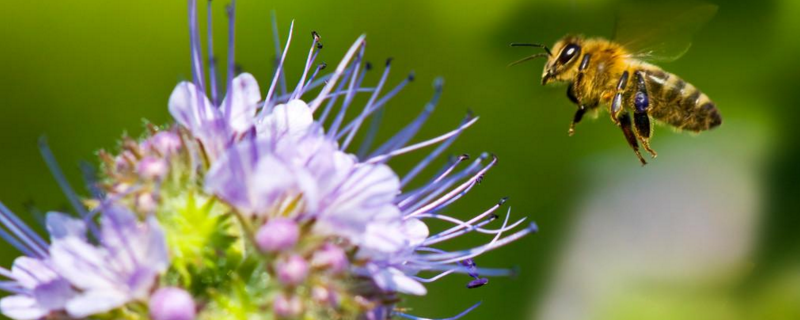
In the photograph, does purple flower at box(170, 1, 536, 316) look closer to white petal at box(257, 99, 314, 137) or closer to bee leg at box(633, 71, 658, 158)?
white petal at box(257, 99, 314, 137)

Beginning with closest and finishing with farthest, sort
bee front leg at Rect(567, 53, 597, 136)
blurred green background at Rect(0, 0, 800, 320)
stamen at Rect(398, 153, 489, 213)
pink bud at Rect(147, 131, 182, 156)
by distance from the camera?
pink bud at Rect(147, 131, 182, 156) < stamen at Rect(398, 153, 489, 213) < bee front leg at Rect(567, 53, 597, 136) < blurred green background at Rect(0, 0, 800, 320)

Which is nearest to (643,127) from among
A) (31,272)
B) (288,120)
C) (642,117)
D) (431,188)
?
(642,117)

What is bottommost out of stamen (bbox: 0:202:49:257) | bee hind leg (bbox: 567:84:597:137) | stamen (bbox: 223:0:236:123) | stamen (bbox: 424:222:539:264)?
stamen (bbox: 424:222:539:264)

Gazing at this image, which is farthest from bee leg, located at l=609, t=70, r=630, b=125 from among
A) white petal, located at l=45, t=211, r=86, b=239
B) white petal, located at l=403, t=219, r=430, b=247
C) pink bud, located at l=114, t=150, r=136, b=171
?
white petal, located at l=45, t=211, r=86, b=239

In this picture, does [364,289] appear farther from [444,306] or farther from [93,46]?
[444,306]

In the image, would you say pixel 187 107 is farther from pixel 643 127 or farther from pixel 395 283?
pixel 643 127

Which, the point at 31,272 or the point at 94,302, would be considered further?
the point at 31,272

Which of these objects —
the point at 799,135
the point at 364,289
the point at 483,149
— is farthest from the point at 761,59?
the point at 364,289
